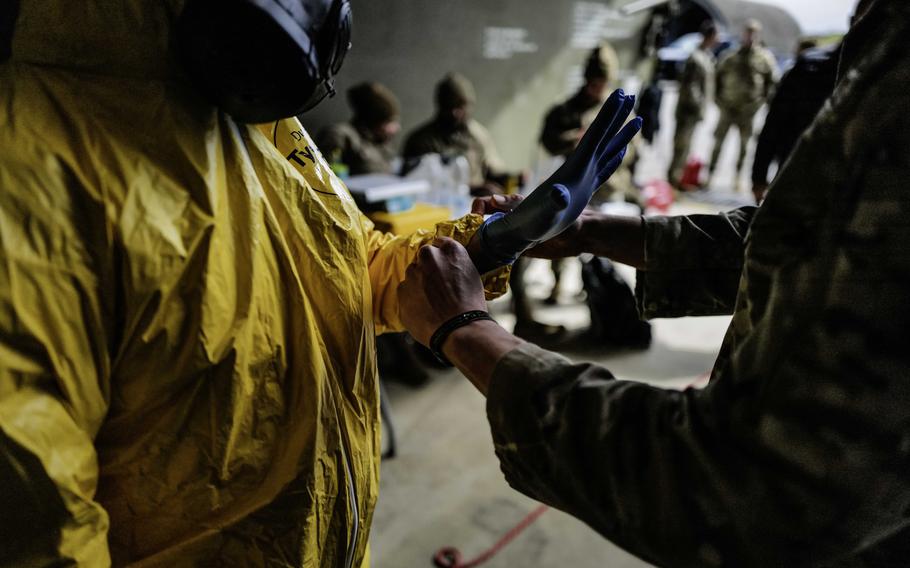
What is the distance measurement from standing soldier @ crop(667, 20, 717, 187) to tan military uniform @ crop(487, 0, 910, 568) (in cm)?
718

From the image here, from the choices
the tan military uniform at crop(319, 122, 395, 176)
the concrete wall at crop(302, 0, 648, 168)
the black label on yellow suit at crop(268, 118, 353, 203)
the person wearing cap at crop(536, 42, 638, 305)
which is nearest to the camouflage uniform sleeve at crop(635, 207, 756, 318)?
the black label on yellow suit at crop(268, 118, 353, 203)

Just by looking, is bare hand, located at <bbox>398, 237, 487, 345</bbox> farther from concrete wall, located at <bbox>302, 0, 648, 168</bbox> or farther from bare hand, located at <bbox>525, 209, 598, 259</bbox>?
concrete wall, located at <bbox>302, 0, 648, 168</bbox>

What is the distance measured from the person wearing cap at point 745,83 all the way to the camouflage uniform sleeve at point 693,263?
267 inches

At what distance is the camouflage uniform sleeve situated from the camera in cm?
106

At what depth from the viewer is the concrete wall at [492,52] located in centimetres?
413

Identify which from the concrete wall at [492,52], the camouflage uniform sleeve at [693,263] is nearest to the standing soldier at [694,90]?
the concrete wall at [492,52]

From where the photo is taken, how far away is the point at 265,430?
0.72 meters

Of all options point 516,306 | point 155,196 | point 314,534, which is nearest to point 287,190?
point 155,196

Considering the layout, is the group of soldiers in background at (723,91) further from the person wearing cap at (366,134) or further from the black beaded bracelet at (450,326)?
the black beaded bracelet at (450,326)

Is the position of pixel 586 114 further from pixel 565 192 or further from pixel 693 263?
pixel 565 192

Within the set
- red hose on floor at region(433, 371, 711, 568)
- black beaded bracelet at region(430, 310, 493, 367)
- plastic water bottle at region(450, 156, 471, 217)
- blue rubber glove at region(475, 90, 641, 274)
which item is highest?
blue rubber glove at region(475, 90, 641, 274)

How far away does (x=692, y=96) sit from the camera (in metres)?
6.96

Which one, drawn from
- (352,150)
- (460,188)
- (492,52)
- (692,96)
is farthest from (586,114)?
(692,96)

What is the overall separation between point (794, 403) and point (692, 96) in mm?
7417
